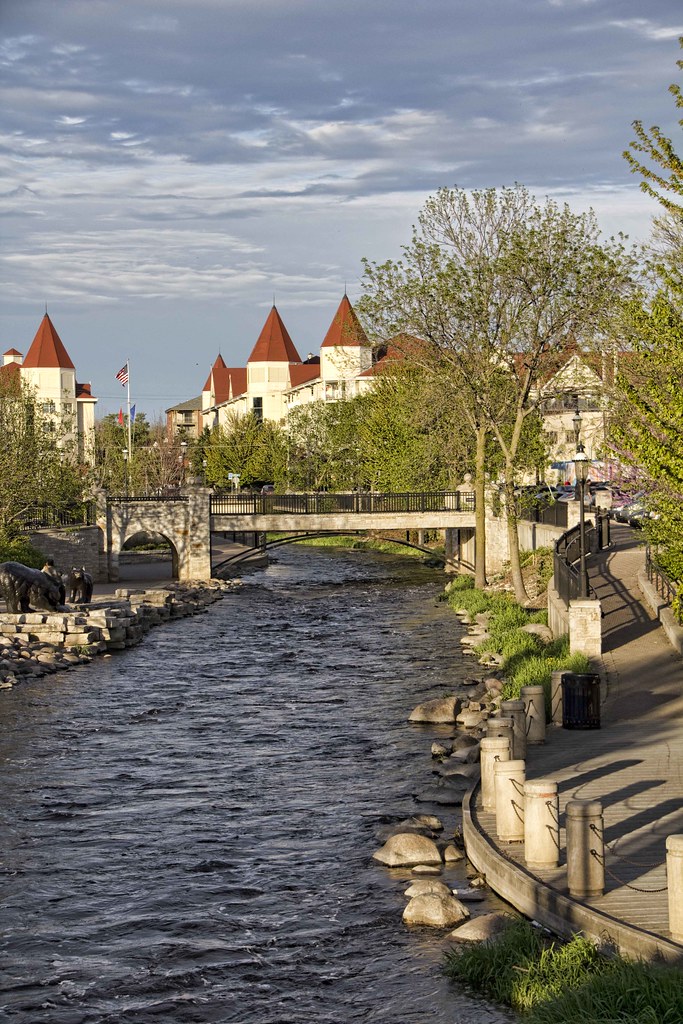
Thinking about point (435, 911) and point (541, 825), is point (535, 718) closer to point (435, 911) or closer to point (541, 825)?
point (435, 911)

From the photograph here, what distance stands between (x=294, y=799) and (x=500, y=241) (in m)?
24.9

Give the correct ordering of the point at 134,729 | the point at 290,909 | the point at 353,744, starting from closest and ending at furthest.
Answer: the point at 290,909 → the point at 353,744 → the point at 134,729

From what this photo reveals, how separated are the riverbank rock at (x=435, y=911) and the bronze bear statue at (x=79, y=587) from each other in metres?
32.2

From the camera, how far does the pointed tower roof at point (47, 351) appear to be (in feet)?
430

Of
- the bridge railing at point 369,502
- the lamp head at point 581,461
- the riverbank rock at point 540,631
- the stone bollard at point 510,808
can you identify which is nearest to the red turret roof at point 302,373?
the bridge railing at point 369,502

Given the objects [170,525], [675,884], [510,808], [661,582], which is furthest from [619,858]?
[170,525]

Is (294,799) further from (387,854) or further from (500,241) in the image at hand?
(500,241)

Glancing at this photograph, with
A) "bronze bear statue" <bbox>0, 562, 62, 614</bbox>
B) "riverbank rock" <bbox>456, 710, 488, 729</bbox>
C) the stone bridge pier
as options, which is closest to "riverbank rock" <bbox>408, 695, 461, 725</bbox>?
"riverbank rock" <bbox>456, 710, 488, 729</bbox>

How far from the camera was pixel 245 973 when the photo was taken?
1376cm

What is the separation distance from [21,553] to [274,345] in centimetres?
9590

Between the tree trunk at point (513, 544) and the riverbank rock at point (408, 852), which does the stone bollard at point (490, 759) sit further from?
the tree trunk at point (513, 544)

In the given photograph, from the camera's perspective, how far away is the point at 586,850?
12742mm

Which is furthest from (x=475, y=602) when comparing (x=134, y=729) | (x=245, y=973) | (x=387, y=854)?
(x=245, y=973)

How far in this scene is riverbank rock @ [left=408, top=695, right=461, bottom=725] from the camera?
26.1 meters
